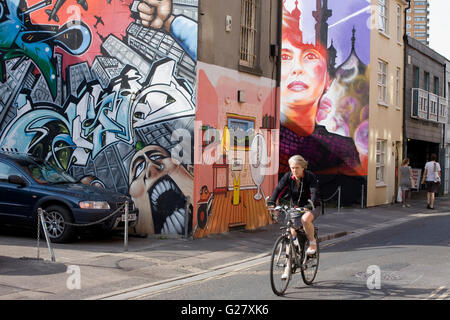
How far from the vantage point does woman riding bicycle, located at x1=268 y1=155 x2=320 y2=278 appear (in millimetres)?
7859

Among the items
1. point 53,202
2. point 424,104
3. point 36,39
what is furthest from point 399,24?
point 53,202

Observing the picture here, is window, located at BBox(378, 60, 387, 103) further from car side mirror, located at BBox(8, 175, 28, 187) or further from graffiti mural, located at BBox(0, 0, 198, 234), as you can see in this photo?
car side mirror, located at BBox(8, 175, 28, 187)

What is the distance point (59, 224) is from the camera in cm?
1145

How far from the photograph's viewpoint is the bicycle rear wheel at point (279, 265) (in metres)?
7.40

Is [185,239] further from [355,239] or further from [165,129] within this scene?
[355,239]

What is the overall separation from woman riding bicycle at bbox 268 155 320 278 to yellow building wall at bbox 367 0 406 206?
15254 millimetres

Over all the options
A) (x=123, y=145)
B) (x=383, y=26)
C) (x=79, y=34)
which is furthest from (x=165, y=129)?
(x=383, y=26)

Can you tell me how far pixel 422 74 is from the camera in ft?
96.2

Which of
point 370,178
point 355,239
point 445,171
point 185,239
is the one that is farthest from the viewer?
point 445,171

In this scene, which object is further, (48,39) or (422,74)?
(422,74)

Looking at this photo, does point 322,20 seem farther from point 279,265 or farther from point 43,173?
point 279,265

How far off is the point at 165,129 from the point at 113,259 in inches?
149

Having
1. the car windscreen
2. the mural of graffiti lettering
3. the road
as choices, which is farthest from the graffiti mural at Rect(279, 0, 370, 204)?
the car windscreen
